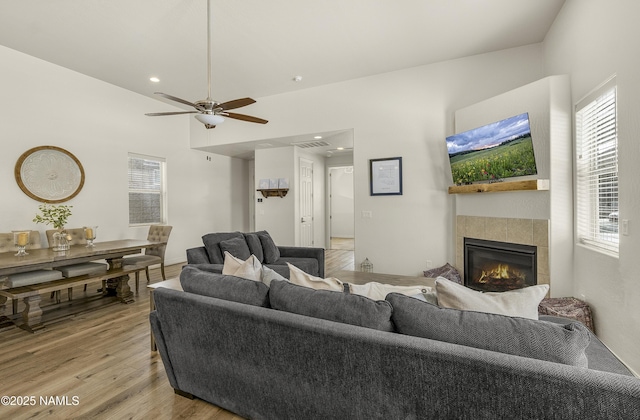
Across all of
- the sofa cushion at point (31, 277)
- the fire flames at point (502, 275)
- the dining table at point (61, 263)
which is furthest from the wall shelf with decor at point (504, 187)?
the sofa cushion at point (31, 277)

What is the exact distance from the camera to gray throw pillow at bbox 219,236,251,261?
3695 millimetres

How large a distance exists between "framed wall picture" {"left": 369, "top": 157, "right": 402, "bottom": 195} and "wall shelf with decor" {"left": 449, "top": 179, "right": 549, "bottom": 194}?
0.80 metres

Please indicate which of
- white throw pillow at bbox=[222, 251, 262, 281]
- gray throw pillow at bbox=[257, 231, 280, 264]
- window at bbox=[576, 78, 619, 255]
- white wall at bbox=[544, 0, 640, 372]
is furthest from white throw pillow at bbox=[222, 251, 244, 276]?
window at bbox=[576, 78, 619, 255]

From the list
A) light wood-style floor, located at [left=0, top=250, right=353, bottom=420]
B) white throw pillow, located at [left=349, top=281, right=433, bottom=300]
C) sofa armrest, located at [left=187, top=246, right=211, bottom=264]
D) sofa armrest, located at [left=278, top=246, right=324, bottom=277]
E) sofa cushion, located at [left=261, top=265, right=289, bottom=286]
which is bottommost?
light wood-style floor, located at [left=0, top=250, right=353, bottom=420]

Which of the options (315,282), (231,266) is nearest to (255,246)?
(231,266)

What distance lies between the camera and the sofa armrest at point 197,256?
3467 millimetres

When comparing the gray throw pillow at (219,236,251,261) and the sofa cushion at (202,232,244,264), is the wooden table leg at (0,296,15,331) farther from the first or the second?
the gray throw pillow at (219,236,251,261)

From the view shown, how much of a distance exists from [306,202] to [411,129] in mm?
3194

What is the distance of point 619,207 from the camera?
2.27 m

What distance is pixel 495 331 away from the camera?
115 cm

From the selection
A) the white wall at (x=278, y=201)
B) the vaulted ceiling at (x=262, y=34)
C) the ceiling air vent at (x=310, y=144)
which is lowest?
the white wall at (x=278, y=201)

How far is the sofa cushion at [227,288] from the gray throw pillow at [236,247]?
1.72 metres

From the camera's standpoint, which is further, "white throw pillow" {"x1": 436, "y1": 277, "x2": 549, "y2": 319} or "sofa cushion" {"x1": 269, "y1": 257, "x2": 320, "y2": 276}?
"sofa cushion" {"x1": 269, "y1": 257, "x2": 320, "y2": 276}

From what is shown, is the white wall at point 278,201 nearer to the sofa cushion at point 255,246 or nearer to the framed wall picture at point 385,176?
the framed wall picture at point 385,176
